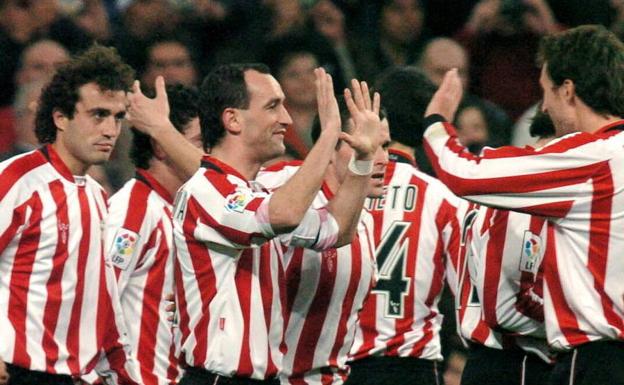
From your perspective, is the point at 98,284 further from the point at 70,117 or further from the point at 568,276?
the point at 568,276

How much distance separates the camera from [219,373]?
573 centimetres

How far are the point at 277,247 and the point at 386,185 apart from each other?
1.22 metres

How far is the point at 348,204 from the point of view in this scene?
580 centimetres

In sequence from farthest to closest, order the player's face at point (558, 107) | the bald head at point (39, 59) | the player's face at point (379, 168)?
the bald head at point (39, 59), the player's face at point (379, 168), the player's face at point (558, 107)

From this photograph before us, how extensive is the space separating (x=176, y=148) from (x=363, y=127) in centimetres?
136

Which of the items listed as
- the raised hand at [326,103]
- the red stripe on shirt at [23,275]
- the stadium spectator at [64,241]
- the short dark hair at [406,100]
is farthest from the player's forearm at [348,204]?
the short dark hair at [406,100]

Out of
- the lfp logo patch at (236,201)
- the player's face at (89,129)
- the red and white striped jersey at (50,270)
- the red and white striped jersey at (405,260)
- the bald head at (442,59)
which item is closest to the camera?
the lfp logo patch at (236,201)

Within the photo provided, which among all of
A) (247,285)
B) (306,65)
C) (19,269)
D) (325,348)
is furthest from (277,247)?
(306,65)

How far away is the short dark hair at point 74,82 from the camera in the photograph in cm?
653

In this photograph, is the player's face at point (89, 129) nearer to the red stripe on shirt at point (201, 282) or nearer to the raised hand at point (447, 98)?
the red stripe on shirt at point (201, 282)

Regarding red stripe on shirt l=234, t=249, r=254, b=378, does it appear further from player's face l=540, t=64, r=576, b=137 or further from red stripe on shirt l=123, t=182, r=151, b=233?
player's face l=540, t=64, r=576, b=137

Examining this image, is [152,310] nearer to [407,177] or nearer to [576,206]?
[407,177]

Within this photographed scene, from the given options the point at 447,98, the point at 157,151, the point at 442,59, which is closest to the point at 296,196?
the point at 447,98

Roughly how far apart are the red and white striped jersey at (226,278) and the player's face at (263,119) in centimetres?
16
